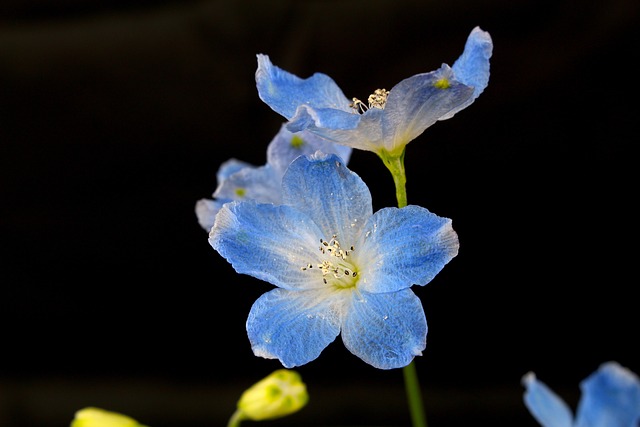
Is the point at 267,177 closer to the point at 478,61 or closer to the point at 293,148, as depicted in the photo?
the point at 293,148

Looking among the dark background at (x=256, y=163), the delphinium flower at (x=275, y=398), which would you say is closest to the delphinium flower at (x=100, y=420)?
the delphinium flower at (x=275, y=398)

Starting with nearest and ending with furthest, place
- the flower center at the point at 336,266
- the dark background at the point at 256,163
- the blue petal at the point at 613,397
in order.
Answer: the blue petal at the point at 613,397, the flower center at the point at 336,266, the dark background at the point at 256,163

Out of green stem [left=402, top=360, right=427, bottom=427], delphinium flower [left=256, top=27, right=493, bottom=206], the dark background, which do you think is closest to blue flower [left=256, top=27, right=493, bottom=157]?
delphinium flower [left=256, top=27, right=493, bottom=206]

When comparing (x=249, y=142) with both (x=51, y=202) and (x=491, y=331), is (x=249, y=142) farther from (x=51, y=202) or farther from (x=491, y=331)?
(x=491, y=331)

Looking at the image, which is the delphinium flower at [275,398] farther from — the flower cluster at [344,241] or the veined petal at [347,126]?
the veined petal at [347,126]

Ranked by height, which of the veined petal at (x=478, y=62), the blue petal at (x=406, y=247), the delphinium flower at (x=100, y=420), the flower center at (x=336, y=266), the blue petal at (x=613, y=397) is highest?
the veined petal at (x=478, y=62)

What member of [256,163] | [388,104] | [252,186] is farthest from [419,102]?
[256,163]
